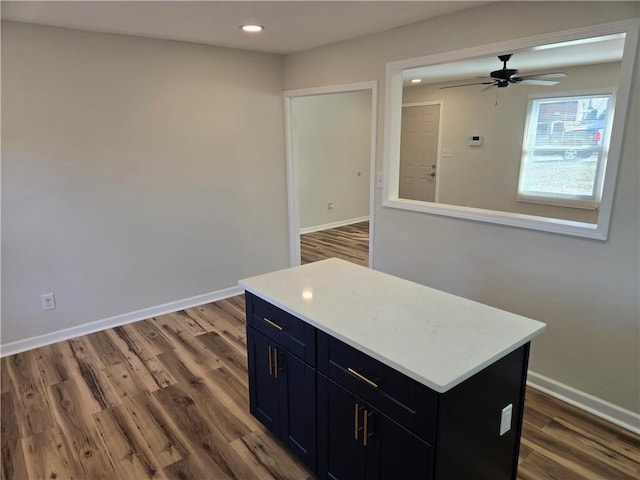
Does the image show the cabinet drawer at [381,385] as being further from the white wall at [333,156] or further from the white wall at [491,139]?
the white wall at [333,156]

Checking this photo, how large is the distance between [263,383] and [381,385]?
89 cm

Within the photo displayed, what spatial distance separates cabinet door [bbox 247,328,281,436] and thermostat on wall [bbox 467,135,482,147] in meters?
5.04

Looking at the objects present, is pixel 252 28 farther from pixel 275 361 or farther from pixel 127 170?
pixel 275 361

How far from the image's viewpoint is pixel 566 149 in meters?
5.07

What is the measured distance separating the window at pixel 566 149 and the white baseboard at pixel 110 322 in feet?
13.5

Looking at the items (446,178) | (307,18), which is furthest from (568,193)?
(307,18)

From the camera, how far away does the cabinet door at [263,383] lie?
6.57 feet

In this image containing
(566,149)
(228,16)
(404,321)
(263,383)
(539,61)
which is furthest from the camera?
(566,149)

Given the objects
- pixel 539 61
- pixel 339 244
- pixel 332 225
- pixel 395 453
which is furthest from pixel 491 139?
pixel 395 453

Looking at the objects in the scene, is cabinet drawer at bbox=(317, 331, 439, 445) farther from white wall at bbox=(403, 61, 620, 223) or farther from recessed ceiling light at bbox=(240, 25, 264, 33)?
white wall at bbox=(403, 61, 620, 223)

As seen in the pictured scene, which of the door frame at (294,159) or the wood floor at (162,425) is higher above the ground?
the door frame at (294,159)

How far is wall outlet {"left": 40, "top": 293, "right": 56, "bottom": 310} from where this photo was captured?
3.12 meters

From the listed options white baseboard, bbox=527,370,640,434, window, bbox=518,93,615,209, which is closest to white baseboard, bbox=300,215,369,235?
window, bbox=518,93,615,209

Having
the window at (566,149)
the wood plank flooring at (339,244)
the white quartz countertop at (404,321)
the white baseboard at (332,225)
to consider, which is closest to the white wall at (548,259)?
the white quartz countertop at (404,321)
